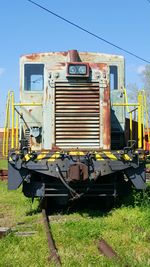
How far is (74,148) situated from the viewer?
336 inches

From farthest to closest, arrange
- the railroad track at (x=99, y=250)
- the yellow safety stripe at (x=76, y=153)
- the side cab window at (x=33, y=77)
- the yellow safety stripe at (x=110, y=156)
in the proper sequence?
the side cab window at (x=33, y=77), the yellow safety stripe at (x=110, y=156), the yellow safety stripe at (x=76, y=153), the railroad track at (x=99, y=250)

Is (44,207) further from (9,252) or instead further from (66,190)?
(9,252)

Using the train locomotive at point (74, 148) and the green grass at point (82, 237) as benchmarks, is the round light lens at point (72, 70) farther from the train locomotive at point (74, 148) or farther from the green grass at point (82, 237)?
the green grass at point (82, 237)

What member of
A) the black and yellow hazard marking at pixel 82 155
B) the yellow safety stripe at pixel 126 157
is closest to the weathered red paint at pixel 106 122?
the black and yellow hazard marking at pixel 82 155

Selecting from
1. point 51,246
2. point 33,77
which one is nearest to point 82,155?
point 51,246

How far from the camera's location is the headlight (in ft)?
28.2

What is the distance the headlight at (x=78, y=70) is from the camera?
28.2 ft

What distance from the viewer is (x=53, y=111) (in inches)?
338

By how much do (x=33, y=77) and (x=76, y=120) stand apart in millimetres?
2131

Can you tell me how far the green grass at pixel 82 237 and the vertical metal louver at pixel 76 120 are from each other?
1547 mm

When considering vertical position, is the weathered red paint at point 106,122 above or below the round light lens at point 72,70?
below

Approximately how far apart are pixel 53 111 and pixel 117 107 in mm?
1912

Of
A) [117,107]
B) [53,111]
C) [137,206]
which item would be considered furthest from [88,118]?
[137,206]

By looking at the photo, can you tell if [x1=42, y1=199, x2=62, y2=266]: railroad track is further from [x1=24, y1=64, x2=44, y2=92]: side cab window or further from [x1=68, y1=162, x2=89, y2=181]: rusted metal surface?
[x1=24, y1=64, x2=44, y2=92]: side cab window
